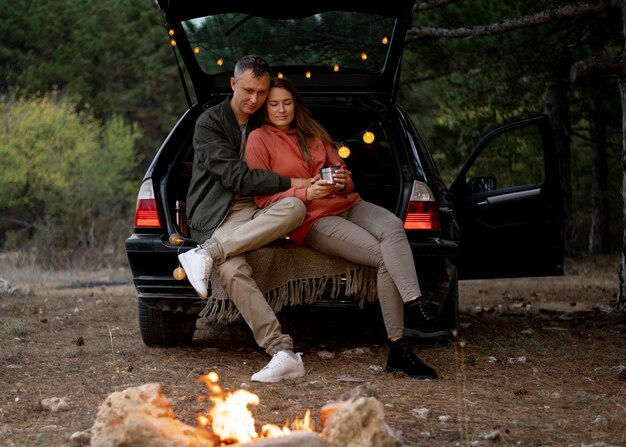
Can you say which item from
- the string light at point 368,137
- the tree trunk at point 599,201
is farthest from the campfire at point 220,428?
the tree trunk at point 599,201

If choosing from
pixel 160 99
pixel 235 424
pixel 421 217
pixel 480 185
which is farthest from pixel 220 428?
pixel 160 99

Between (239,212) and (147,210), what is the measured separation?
62 cm

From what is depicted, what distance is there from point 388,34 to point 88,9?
82.2ft

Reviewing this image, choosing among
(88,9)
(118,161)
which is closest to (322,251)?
(118,161)

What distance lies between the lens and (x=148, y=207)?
5.80m

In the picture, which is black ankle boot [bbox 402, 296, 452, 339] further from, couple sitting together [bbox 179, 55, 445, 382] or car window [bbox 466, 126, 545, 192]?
car window [bbox 466, 126, 545, 192]

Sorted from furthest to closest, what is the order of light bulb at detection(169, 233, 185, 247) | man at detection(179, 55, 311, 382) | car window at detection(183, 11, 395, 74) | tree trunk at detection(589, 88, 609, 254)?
tree trunk at detection(589, 88, 609, 254)
car window at detection(183, 11, 395, 74)
light bulb at detection(169, 233, 185, 247)
man at detection(179, 55, 311, 382)

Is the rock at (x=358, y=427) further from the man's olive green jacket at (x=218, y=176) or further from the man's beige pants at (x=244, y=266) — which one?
the man's olive green jacket at (x=218, y=176)

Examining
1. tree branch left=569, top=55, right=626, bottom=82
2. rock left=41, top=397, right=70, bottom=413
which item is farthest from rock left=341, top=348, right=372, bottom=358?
tree branch left=569, top=55, right=626, bottom=82

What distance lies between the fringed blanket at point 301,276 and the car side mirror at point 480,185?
1832 millimetres

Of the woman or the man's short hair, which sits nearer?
the woman

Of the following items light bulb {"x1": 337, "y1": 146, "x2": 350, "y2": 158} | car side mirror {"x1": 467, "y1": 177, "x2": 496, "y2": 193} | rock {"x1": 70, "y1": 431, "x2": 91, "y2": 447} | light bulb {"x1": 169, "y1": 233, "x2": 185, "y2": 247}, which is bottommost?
rock {"x1": 70, "y1": 431, "x2": 91, "y2": 447}

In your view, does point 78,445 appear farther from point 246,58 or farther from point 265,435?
point 246,58

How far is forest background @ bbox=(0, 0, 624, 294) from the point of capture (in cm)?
1304
